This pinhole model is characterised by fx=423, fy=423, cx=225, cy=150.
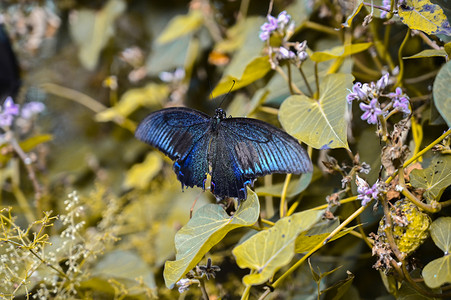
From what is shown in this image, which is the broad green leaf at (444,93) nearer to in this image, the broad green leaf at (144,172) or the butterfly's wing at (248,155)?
the butterfly's wing at (248,155)

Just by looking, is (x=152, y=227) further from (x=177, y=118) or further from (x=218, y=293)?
(x=177, y=118)

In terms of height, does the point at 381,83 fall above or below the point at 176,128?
above

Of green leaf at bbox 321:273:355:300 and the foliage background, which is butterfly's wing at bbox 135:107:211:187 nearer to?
the foliage background

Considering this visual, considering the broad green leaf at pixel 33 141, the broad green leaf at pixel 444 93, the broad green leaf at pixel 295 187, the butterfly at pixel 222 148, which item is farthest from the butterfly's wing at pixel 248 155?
the broad green leaf at pixel 33 141

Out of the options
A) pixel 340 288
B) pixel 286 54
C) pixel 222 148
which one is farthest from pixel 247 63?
pixel 340 288

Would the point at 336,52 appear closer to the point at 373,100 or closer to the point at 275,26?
the point at 275,26

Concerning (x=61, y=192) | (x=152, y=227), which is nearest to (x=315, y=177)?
(x=152, y=227)
